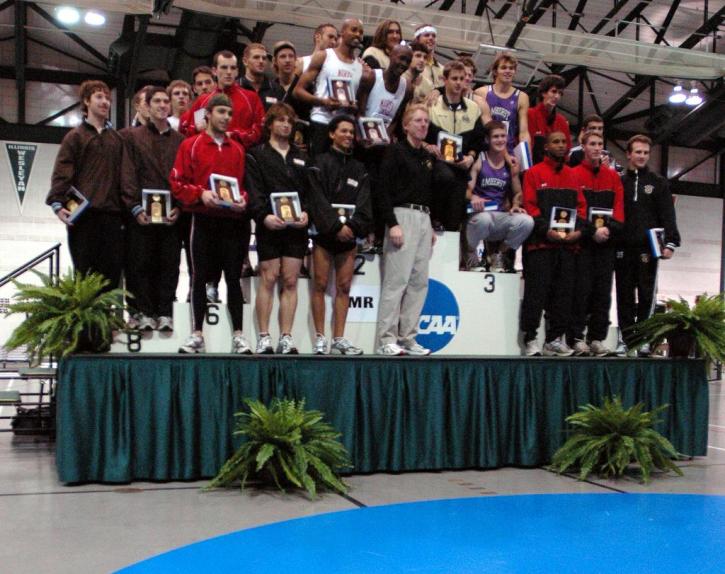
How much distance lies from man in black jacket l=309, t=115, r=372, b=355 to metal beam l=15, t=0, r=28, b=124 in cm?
996

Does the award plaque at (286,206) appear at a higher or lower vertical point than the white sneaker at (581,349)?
higher

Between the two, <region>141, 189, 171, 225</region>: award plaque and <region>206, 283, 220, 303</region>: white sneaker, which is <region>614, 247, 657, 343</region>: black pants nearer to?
<region>206, 283, 220, 303</region>: white sneaker

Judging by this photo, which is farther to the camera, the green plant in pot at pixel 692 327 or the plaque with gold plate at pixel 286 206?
the green plant in pot at pixel 692 327

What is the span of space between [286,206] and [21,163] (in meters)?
11.5

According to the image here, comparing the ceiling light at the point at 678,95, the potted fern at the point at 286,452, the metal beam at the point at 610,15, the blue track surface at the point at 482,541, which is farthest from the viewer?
the ceiling light at the point at 678,95

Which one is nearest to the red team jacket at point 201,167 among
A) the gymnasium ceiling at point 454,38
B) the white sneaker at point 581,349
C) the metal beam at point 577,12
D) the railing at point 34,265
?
the railing at point 34,265

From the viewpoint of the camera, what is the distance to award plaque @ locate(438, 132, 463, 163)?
586 centimetres

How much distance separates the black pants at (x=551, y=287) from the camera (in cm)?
594

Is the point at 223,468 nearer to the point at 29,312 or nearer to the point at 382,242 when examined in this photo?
the point at 29,312

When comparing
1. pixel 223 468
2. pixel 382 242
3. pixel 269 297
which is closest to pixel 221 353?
pixel 269 297

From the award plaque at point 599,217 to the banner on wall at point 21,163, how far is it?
11875mm

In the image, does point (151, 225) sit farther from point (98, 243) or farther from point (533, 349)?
point (533, 349)

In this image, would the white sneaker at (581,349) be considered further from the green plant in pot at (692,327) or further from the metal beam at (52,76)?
the metal beam at (52,76)

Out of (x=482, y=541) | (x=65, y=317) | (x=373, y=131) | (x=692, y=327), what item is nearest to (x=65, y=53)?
(x=373, y=131)
